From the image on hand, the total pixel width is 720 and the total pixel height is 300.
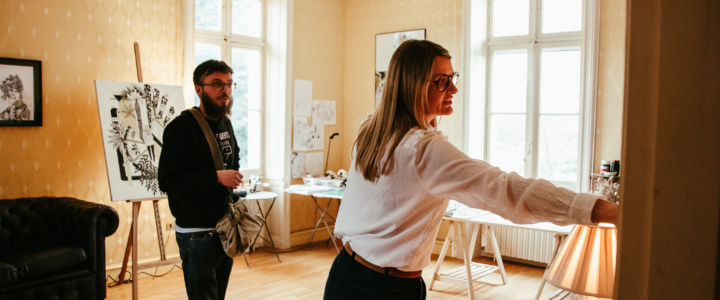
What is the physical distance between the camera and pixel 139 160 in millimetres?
4496

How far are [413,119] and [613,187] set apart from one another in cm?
371

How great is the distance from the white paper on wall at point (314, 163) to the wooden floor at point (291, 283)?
1.13m

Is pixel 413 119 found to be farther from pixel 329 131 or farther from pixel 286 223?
pixel 329 131

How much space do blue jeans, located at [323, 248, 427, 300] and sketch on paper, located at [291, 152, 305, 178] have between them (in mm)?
4802

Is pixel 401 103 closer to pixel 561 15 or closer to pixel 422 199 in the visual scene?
pixel 422 199

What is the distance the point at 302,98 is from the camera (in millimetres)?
6312

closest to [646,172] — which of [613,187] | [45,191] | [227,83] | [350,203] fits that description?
[350,203]

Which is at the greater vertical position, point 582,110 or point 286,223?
point 582,110

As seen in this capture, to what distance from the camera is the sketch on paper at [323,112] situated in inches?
257

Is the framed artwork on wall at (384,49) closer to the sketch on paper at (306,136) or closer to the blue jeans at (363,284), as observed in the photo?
the sketch on paper at (306,136)

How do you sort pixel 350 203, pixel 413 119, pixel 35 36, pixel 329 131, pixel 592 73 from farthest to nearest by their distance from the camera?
1. pixel 329 131
2. pixel 592 73
3. pixel 35 36
4. pixel 350 203
5. pixel 413 119

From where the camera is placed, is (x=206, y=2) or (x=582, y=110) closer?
(x=582, y=110)

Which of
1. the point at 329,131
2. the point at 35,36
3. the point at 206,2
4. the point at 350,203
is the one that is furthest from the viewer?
the point at 329,131

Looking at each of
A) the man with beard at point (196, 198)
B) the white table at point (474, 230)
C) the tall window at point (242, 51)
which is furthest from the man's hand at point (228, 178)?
the tall window at point (242, 51)
